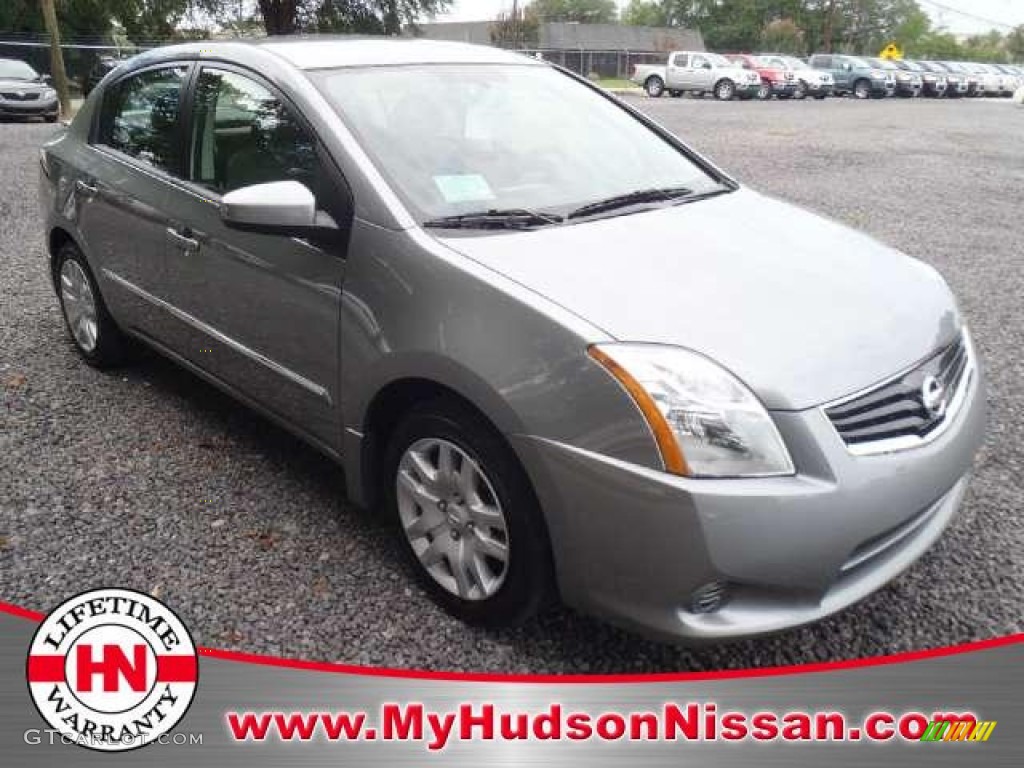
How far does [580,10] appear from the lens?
359ft

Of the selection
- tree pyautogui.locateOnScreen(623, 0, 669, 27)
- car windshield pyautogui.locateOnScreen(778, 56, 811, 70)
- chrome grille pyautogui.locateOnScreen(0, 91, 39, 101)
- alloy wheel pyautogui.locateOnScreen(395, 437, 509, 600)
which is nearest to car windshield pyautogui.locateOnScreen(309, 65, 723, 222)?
alloy wheel pyautogui.locateOnScreen(395, 437, 509, 600)

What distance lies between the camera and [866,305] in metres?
2.56

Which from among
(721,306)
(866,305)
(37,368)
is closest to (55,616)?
(721,306)

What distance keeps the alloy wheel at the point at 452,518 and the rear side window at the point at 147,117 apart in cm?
177

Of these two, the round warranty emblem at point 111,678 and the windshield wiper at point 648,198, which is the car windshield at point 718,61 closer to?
the windshield wiper at point 648,198

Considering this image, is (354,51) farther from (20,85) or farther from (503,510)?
(20,85)

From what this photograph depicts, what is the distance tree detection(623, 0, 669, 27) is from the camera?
326 feet

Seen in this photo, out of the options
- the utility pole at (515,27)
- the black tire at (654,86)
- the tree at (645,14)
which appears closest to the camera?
the black tire at (654,86)

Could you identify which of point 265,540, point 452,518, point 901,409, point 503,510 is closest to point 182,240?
point 265,540

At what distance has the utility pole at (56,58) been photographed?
60.7 ft

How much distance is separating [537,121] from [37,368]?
9.65 ft

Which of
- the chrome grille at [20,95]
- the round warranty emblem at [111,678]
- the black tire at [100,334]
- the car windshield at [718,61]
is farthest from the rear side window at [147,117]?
the car windshield at [718,61]

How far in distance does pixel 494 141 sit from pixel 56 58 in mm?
19106

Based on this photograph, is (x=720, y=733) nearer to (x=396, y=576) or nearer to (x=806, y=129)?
(x=396, y=576)
